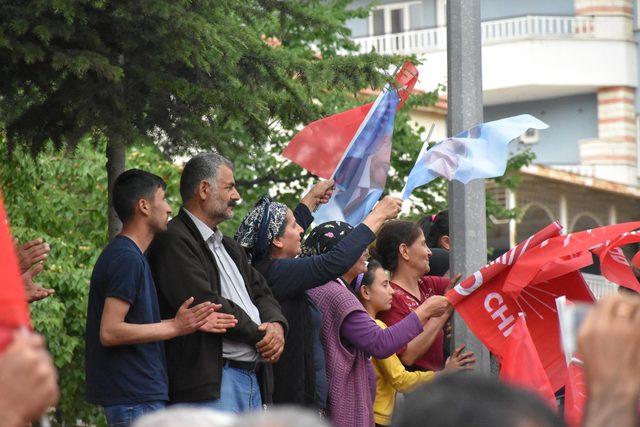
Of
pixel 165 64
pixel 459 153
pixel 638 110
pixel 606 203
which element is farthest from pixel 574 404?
pixel 638 110

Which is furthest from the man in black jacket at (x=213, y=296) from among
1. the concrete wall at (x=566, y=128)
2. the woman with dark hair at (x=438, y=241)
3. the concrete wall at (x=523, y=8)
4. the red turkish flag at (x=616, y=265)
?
the concrete wall at (x=523, y=8)

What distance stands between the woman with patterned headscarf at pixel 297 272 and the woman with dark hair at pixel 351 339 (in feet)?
0.27

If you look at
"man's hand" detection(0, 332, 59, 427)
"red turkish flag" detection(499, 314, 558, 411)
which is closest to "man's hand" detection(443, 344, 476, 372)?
"red turkish flag" detection(499, 314, 558, 411)

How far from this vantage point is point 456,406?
257 centimetres

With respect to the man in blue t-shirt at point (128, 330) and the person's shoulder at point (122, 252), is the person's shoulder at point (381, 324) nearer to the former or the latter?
the man in blue t-shirt at point (128, 330)

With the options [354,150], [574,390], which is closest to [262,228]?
[354,150]

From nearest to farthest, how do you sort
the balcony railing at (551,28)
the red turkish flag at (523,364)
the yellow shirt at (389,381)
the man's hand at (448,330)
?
the red turkish flag at (523,364) → the yellow shirt at (389,381) → the man's hand at (448,330) → the balcony railing at (551,28)

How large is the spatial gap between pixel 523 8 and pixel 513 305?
100ft

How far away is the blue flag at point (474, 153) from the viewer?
7.05m

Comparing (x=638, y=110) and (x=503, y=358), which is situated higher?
(x=638, y=110)

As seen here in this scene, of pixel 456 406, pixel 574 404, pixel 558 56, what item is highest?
pixel 558 56

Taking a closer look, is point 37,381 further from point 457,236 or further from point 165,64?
point 165,64

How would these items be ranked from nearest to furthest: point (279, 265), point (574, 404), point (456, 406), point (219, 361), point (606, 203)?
point (456, 406) → point (574, 404) → point (219, 361) → point (279, 265) → point (606, 203)

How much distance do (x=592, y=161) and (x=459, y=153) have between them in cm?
2915
